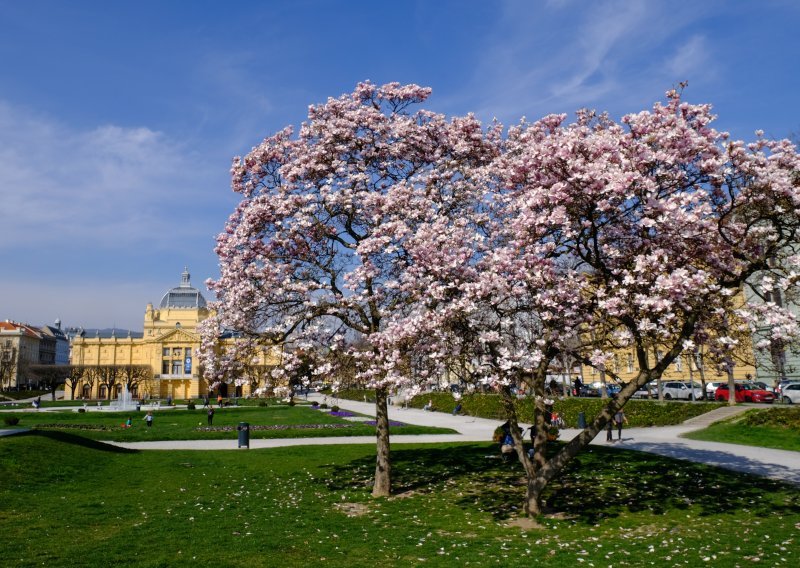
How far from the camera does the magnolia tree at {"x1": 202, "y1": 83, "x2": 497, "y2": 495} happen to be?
15555mm

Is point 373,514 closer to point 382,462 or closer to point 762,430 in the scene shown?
point 382,462

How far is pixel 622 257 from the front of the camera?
492 inches

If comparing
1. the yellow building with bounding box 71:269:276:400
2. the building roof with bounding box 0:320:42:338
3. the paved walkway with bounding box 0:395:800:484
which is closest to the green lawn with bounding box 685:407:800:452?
the paved walkway with bounding box 0:395:800:484

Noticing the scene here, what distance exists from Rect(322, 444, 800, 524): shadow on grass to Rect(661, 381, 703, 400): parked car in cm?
3014

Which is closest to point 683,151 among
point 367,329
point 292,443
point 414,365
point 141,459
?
point 414,365

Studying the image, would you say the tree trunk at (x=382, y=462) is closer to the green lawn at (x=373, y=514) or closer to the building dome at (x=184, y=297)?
the green lawn at (x=373, y=514)

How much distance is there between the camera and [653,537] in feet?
39.3

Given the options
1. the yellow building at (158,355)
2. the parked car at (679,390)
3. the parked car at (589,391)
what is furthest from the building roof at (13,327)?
the parked car at (679,390)

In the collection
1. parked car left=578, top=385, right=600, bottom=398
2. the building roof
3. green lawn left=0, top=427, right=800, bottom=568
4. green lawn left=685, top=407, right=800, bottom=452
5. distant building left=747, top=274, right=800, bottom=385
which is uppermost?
the building roof

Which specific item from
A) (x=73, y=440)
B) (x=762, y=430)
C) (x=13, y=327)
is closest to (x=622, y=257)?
(x=762, y=430)

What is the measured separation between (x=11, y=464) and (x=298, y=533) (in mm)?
11723

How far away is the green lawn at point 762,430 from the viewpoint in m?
24.7

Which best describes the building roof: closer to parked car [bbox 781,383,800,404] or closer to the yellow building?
the yellow building

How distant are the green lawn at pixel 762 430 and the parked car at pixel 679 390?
20881 millimetres
